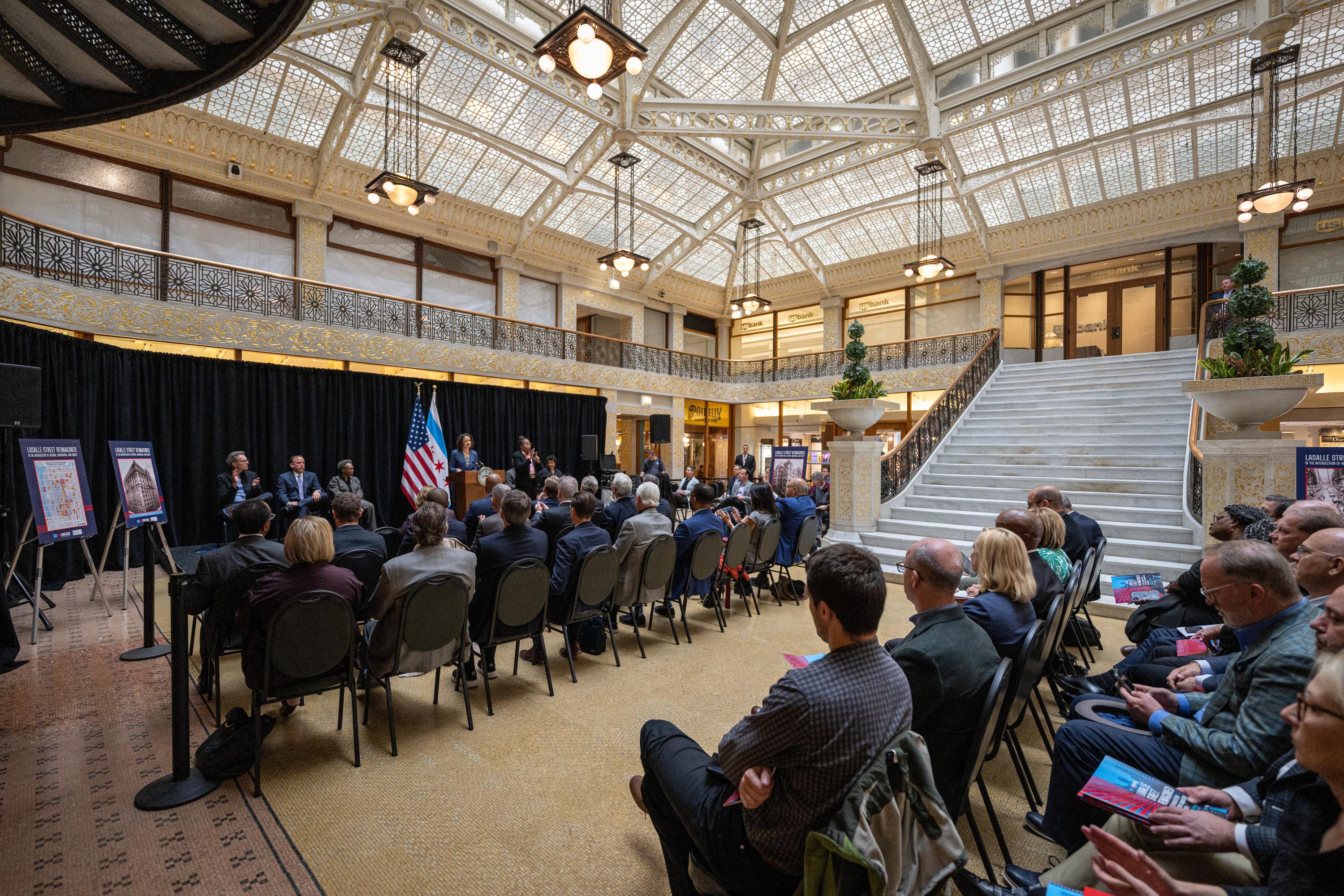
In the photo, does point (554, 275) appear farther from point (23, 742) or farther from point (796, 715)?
point (796, 715)

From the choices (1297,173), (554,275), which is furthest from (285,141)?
(1297,173)

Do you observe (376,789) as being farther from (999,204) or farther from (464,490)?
(999,204)

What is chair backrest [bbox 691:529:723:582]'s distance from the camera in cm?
445

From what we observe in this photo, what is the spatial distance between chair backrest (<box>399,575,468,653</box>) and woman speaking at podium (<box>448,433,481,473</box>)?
697 centimetres

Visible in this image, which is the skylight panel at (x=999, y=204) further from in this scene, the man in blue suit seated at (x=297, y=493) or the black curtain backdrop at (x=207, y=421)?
the man in blue suit seated at (x=297, y=493)

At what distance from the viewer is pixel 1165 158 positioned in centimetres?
1126

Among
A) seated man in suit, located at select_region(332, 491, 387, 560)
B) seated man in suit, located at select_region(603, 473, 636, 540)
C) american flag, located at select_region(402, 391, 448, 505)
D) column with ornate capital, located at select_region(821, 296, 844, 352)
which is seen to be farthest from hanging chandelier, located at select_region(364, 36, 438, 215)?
column with ornate capital, located at select_region(821, 296, 844, 352)

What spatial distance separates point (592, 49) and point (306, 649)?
16.3 ft

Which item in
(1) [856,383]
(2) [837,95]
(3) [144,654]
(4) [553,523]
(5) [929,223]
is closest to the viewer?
(3) [144,654]

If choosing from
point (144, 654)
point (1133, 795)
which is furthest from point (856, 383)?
point (144, 654)

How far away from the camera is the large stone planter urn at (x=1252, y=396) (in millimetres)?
4766

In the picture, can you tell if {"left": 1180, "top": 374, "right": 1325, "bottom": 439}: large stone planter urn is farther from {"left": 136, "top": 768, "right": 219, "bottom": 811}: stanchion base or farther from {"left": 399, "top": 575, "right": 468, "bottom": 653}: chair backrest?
{"left": 136, "top": 768, "right": 219, "bottom": 811}: stanchion base

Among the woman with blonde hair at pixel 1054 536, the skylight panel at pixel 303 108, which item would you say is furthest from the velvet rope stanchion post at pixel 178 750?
the skylight panel at pixel 303 108

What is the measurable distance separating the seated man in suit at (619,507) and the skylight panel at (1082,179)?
12.5m
